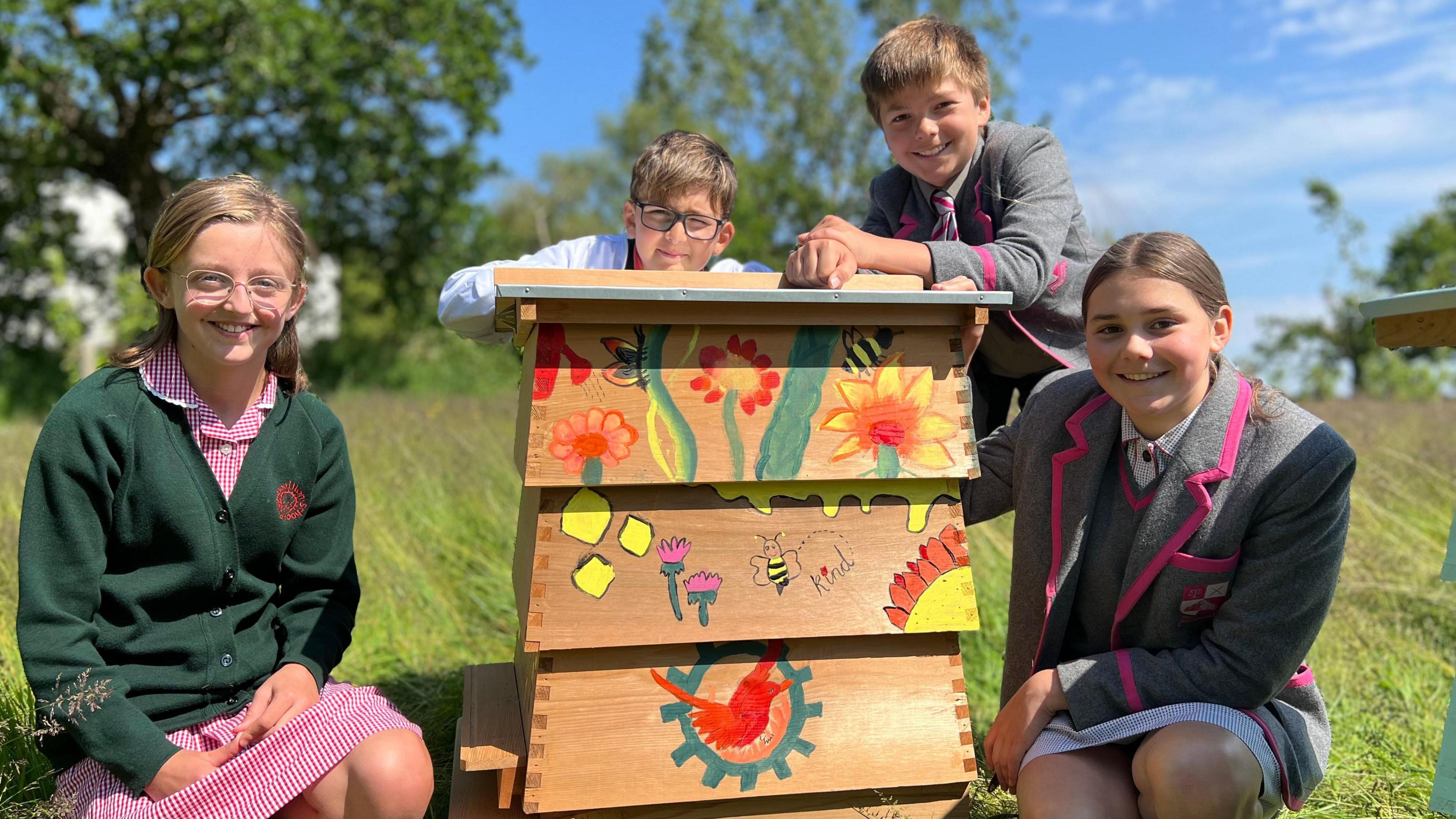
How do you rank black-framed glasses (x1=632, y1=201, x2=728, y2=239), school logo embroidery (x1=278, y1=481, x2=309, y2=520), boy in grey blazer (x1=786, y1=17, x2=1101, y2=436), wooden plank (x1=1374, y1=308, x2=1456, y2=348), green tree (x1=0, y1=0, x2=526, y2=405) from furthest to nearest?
green tree (x1=0, y1=0, x2=526, y2=405) < black-framed glasses (x1=632, y1=201, x2=728, y2=239) < boy in grey blazer (x1=786, y1=17, x2=1101, y2=436) < school logo embroidery (x1=278, y1=481, x2=309, y2=520) < wooden plank (x1=1374, y1=308, x2=1456, y2=348)

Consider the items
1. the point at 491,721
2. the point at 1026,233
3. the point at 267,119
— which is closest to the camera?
the point at 491,721

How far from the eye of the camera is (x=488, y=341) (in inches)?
116

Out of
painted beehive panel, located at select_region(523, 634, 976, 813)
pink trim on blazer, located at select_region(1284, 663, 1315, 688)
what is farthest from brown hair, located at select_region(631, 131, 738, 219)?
pink trim on blazer, located at select_region(1284, 663, 1315, 688)

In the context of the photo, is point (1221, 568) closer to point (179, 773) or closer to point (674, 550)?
point (674, 550)

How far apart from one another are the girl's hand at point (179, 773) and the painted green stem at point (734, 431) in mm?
1214

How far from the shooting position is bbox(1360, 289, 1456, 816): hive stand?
6.49ft

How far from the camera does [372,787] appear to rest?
7.47 feet

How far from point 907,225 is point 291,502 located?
1789mm

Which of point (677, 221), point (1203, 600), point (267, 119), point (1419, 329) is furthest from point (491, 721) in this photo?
point (267, 119)

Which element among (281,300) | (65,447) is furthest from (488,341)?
(65,447)

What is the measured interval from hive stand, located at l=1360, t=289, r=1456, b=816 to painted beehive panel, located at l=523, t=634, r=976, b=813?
90cm

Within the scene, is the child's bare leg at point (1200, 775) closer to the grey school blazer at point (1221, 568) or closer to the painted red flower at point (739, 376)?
the grey school blazer at point (1221, 568)

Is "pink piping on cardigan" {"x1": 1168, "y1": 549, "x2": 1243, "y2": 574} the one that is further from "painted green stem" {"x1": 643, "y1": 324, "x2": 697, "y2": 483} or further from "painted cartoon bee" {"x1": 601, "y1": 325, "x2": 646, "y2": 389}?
→ "painted cartoon bee" {"x1": 601, "y1": 325, "x2": 646, "y2": 389}

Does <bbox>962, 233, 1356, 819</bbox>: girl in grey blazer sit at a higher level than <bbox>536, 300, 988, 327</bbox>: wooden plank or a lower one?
lower
